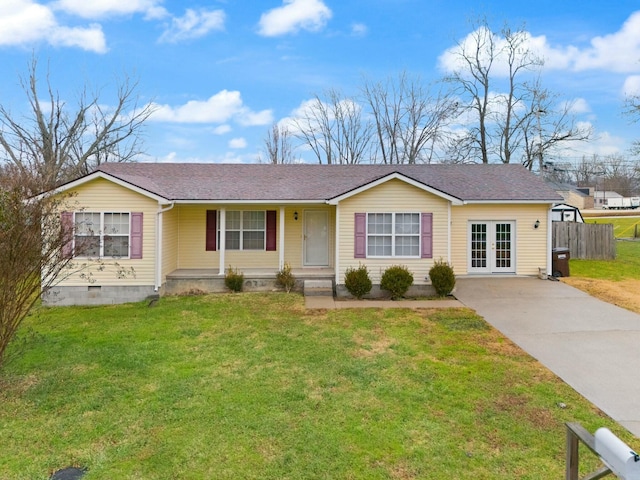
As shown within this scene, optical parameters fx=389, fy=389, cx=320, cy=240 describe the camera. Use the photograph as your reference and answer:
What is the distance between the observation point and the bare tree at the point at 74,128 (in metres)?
22.8

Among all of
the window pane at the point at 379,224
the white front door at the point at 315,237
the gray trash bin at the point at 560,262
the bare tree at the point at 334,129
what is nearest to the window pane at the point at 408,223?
the window pane at the point at 379,224

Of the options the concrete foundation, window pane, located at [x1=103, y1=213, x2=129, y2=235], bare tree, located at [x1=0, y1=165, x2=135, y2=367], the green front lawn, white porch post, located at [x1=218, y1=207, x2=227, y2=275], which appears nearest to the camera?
the green front lawn

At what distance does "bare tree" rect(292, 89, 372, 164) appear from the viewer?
2955 centimetres

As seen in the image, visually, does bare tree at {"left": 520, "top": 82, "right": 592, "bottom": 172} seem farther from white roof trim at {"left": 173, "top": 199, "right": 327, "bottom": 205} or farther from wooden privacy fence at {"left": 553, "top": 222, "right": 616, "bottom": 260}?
white roof trim at {"left": 173, "top": 199, "right": 327, "bottom": 205}

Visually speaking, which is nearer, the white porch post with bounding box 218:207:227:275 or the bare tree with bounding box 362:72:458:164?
the white porch post with bounding box 218:207:227:275

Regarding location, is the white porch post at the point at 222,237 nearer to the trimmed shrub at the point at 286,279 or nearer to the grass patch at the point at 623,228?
the trimmed shrub at the point at 286,279

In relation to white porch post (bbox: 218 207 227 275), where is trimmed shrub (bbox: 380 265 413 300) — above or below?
below

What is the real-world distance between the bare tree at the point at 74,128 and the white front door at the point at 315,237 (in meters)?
17.4

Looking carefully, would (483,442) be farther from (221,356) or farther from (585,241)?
(585,241)

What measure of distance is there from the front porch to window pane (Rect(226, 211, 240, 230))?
170cm

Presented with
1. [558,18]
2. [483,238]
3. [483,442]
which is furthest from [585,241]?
[483,442]

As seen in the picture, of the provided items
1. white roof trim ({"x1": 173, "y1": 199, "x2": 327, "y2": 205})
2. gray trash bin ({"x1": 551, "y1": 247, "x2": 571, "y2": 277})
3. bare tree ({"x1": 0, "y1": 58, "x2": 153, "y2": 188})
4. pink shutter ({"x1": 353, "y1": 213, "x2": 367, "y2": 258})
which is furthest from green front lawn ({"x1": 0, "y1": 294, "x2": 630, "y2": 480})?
bare tree ({"x1": 0, "y1": 58, "x2": 153, "y2": 188})

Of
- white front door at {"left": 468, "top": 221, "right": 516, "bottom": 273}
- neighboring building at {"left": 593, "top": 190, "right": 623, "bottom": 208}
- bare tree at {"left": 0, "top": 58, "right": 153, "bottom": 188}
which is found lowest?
white front door at {"left": 468, "top": 221, "right": 516, "bottom": 273}

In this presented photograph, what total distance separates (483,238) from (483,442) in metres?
10.4
